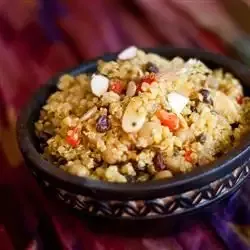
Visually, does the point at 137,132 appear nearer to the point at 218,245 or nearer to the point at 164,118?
the point at 164,118

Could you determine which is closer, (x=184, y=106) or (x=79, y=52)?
(x=184, y=106)

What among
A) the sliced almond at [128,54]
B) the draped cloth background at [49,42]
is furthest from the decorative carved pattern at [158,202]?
the sliced almond at [128,54]

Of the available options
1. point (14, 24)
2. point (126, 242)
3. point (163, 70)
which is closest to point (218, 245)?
point (126, 242)

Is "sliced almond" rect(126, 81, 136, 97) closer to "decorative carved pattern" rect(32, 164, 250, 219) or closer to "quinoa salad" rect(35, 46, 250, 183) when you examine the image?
"quinoa salad" rect(35, 46, 250, 183)

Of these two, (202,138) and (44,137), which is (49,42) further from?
(202,138)

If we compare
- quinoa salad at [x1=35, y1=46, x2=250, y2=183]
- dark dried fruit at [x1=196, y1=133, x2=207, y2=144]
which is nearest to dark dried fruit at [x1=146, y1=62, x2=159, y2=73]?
quinoa salad at [x1=35, y1=46, x2=250, y2=183]

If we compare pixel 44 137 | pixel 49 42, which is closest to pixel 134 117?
pixel 44 137
